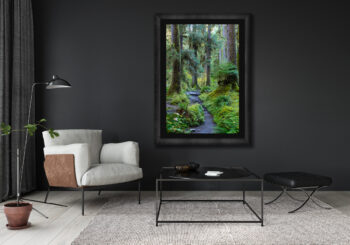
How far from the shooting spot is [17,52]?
3.97 metres

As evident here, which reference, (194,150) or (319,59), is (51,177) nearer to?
(194,150)

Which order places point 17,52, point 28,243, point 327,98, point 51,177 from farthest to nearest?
1. point 327,98
2. point 17,52
3. point 51,177
4. point 28,243

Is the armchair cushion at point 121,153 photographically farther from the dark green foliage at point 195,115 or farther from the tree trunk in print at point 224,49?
the tree trunk in print at point 224,49

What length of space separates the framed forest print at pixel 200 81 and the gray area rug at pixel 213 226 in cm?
115

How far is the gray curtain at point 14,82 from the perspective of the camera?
12.3 ft

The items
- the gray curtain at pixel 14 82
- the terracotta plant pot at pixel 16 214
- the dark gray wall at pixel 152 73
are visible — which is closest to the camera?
the terracotta plant pot at pixel 16 214

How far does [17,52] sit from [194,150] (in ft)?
8.52

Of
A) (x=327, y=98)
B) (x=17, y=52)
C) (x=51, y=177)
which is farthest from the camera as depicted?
(x=327, y=98)

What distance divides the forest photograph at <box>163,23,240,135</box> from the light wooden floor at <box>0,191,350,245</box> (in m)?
1.15

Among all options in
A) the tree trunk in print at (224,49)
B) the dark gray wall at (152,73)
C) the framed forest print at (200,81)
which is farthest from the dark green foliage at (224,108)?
the tree trunk in print at (224,49)

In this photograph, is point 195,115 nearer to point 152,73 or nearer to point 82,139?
point 152,73

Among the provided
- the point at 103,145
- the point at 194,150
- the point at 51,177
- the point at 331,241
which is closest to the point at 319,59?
the point at 194,150

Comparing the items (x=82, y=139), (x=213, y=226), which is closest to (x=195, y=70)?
(x=82, y=139)

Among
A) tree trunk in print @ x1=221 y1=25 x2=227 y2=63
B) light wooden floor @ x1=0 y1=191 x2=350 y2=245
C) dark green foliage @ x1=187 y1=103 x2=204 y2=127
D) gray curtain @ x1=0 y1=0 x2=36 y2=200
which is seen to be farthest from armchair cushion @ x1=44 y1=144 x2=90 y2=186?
tree trunk in print @ x1=221 y1=25 x2=227 y2=63
